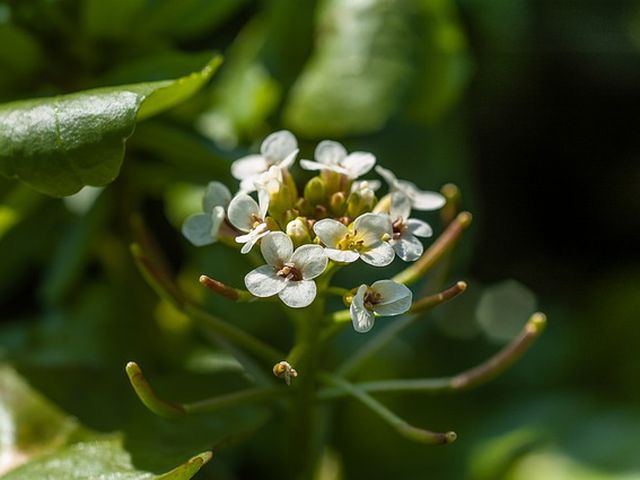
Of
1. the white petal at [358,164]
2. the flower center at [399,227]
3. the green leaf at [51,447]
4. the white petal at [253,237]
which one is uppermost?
the white petal at [358,164]

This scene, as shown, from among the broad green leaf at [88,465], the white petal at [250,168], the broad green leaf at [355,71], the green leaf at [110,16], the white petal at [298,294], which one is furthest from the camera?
the broad green leaf at [355,71]

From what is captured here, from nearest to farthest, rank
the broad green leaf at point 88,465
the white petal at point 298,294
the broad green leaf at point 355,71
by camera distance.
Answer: the white petal at point 298,294
the broad green leaf at point 88,465
the broad green leaf at point 355,71

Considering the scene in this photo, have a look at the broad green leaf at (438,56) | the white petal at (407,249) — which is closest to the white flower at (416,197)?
the white petal at (407,249)

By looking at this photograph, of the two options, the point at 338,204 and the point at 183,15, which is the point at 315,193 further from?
the point at 183,15

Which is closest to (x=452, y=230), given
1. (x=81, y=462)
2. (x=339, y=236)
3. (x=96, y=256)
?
(x=339, y=236)

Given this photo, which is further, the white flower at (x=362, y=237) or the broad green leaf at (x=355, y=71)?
the broad green leaf at (x=355, y=71)

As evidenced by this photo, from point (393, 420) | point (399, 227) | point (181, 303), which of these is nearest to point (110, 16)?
point (181, 303)

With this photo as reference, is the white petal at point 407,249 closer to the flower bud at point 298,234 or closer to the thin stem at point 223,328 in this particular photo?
the flower bud at point 298,234
